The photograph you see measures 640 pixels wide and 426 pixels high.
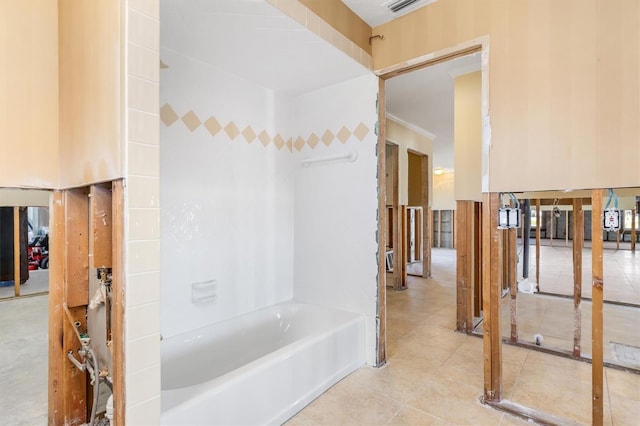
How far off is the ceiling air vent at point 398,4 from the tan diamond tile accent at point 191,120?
149 cm

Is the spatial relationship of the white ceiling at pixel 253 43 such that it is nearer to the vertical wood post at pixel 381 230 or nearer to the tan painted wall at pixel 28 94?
the vertical wood post at pixel 381 230

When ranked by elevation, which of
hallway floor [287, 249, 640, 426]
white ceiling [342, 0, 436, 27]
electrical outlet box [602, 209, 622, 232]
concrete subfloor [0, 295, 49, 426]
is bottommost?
hallway floor [287, 249, 640, 426]

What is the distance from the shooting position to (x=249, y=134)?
2576 millimetres

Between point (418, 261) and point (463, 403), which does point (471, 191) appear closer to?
point (463, 403)

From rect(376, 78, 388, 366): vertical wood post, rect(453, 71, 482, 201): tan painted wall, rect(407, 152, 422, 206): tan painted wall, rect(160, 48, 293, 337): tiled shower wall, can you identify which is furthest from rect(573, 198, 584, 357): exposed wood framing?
rect(407, 152, 422, 206): tan painted wall

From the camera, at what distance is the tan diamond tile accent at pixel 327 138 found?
8.46ft

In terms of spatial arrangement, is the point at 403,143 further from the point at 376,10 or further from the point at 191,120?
the point at 191,120

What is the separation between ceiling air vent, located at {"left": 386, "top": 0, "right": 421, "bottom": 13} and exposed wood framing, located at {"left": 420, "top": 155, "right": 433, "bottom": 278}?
3.92m

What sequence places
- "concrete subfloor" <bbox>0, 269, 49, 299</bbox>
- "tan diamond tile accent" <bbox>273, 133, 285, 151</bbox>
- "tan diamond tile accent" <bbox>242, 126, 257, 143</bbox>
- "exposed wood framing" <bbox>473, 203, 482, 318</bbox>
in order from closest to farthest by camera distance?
"tan diamond tile accent" <bbox>242, 126, 257, 143</bbox> → "tan diamond tile accent" <bbox>273, 133, 285, 151</bbox> → "exposed wood framing" <bbox>473, 203, 482, 318</bbox> → "concrete subfloor" <bbox>0, 269, 49, 299</bbox>

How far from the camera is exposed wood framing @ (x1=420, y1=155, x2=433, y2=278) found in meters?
5.49

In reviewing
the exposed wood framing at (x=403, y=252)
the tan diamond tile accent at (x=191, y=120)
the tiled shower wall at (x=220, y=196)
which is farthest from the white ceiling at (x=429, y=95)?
the tan diamond tile accent at (x=191, y=120)

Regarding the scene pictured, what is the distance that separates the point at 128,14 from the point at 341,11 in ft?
4.50

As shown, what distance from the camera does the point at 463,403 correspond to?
6.24ft

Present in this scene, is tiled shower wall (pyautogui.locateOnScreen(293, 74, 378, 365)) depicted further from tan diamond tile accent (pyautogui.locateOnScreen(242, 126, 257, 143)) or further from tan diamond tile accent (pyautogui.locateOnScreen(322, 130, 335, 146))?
tan diamond tile accent (pyautogui.locateOnScreen(242, 126, 257, 143))
